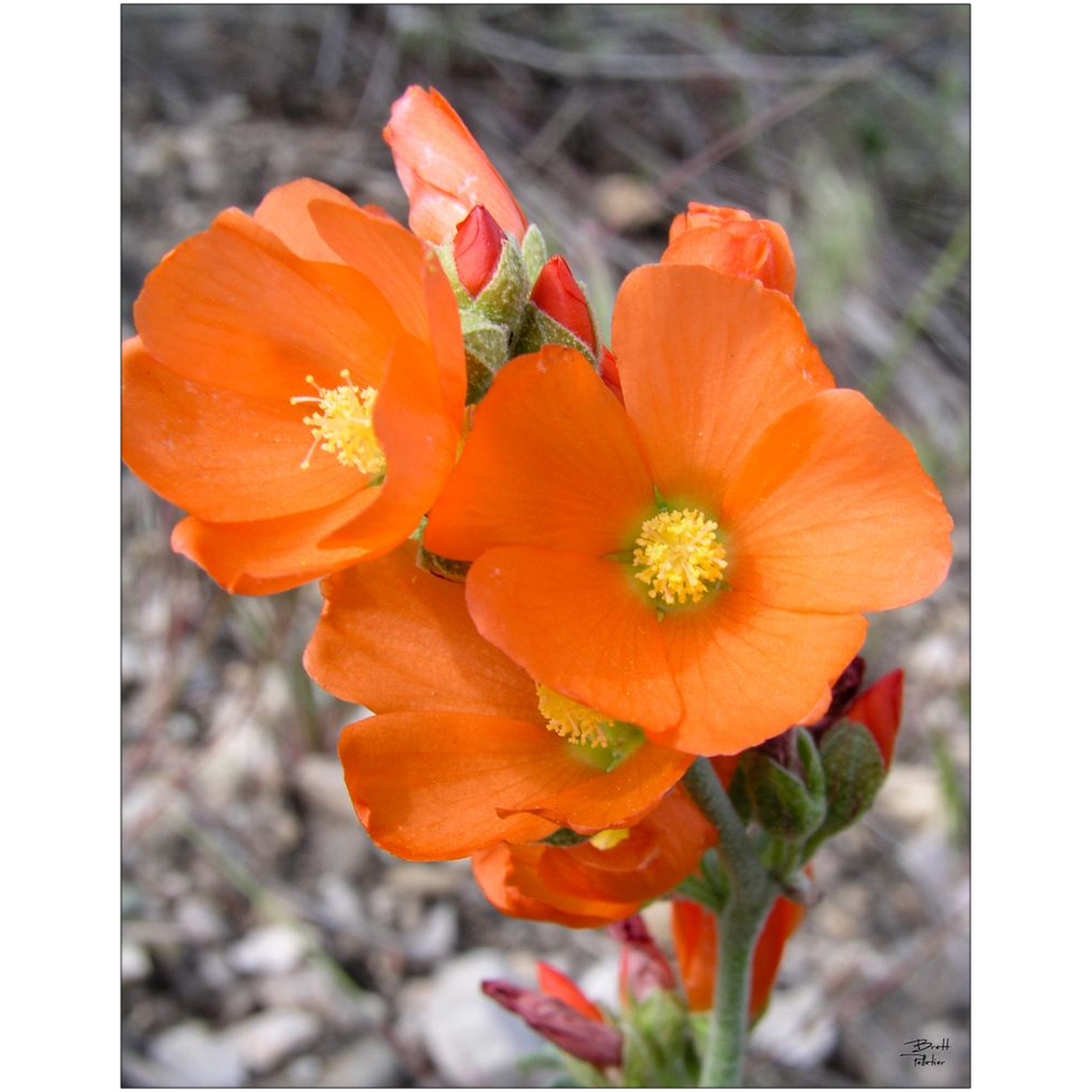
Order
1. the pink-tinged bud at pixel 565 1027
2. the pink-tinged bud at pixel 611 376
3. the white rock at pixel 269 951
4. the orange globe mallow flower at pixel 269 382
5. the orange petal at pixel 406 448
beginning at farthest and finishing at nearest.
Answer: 1. the white rock at pixel 269 951
2. the pink-tinged bud at pixel 565 1027
3. the pink-tinged bud at pixel 611 376
4. the orange globe mallow flower at pixel 269 382
5. the orange petal at pixel 406 448

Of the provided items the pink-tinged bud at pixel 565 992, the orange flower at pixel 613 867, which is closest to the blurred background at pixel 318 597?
the pink-tinged bud at pixel 565 992

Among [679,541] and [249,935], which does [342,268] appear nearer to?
[679,541]

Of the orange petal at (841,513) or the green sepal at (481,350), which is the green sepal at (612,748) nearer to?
the orange petal at (841,513)

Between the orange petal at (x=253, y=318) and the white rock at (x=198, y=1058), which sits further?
the white rock at (x=198, y=1058)

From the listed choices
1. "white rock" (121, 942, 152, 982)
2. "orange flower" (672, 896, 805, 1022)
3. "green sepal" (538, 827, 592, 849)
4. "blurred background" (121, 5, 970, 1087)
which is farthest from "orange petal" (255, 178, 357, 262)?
"white rock" (121, 942, 152, 982)

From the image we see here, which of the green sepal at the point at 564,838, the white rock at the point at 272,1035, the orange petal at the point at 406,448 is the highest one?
the orange petal at the point at 406,448

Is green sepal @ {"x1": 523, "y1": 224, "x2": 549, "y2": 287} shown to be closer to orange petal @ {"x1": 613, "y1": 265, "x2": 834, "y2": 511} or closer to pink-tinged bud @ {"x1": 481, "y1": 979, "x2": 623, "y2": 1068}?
orange petal @ {"x1": 613, "y1": 265, "x2": 834, "y2": 511}

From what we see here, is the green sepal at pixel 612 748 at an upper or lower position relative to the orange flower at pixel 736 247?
lower
